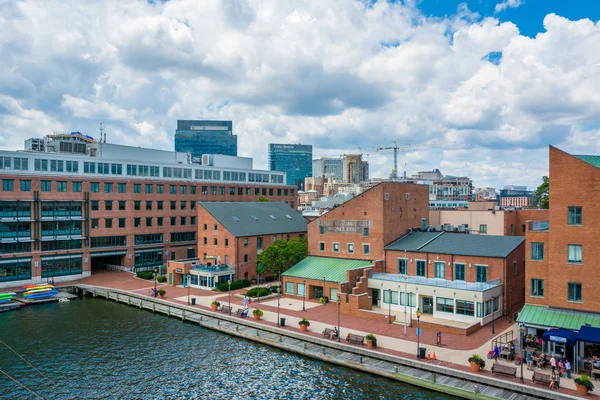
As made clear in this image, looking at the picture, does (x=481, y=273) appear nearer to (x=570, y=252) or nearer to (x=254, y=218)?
(x=570, y=252)

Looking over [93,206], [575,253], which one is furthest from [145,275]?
[575,253]

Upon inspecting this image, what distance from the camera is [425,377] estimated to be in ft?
108

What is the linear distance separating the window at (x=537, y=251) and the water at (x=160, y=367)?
1686 cm

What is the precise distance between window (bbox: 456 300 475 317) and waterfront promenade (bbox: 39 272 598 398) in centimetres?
204

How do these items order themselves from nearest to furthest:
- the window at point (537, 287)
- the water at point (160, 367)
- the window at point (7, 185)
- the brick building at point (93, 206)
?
the water at point (160, 367), the window at point (537, 287), the window at point (7, 185), the brick building at point (93, 206)

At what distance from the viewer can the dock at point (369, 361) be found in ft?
99.6

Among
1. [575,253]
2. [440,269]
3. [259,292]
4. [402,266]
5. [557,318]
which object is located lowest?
[259,292]

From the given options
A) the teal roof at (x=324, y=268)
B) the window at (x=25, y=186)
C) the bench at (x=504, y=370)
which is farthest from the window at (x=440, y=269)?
the window at (x=25, y=186)

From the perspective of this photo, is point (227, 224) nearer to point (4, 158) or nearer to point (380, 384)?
point (4, 158)

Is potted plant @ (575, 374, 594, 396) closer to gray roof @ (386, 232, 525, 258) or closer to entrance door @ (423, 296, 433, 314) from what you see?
entrance door @ (423, 296, 433, 314)

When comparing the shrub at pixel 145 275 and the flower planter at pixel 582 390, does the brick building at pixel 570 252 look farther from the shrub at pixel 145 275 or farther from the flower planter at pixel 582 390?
the shrub at pixel 145 275

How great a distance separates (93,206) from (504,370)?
2761 inches

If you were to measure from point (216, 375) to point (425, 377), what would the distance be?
51.9 ft

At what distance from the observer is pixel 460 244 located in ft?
176
